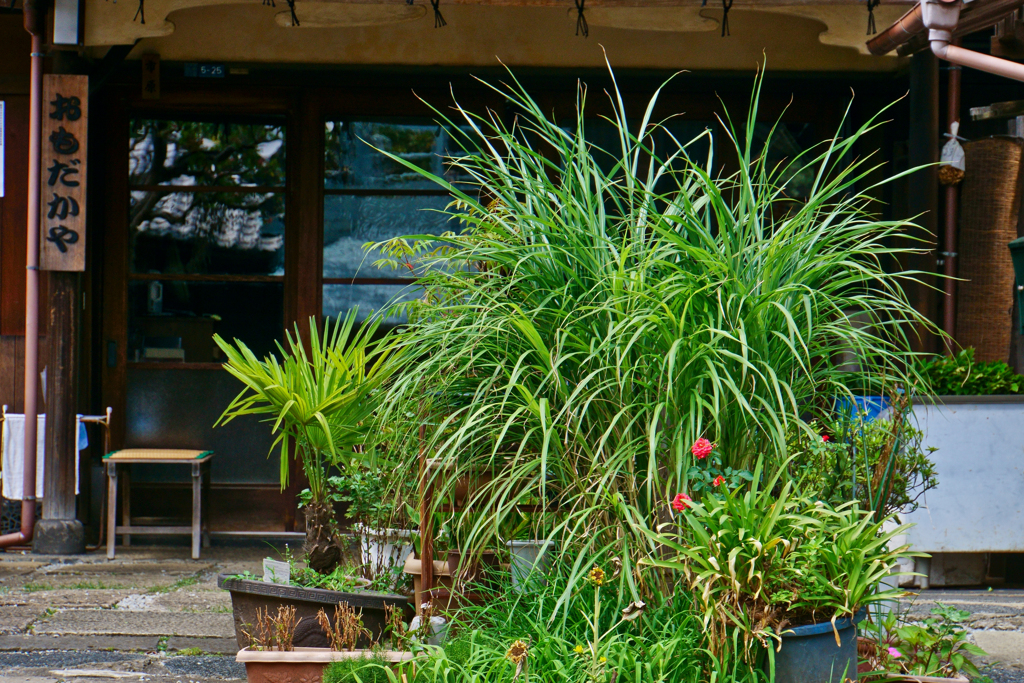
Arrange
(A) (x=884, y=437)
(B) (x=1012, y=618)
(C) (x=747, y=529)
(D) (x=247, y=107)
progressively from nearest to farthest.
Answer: (C) (x=747, y=529), (A) (x=884, y=437), (B) (x=1012, y=618), (D) (x=247, y=107)

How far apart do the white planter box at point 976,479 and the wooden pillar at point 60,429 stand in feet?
14.4

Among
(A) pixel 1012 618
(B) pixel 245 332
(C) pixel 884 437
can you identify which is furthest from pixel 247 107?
(A) pixel 1012 618

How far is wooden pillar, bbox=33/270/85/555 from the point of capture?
15.9ft

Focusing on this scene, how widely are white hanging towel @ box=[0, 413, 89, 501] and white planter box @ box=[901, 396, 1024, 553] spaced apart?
14.7 feet

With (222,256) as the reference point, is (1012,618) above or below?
below

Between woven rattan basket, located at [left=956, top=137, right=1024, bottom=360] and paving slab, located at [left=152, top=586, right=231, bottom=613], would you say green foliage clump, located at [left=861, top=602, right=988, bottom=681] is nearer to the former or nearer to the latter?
woven rattan basket, located at [left=956, top=137, right=1024, bottom=360]

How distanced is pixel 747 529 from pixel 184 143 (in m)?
4.49

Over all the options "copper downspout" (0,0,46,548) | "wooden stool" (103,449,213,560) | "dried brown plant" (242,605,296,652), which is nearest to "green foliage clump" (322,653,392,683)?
"dried brown plant" (242,605,296,652)

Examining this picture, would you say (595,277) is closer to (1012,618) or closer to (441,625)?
(441,625)

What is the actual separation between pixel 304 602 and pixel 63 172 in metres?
2.93

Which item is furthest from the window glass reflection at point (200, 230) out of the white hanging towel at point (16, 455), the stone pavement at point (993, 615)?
the stone pavement at point (993, 615)

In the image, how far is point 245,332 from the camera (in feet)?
18.3

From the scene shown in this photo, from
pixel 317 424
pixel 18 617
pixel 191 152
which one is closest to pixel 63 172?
pixel 191 152

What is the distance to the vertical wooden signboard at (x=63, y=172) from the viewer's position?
4.71m
